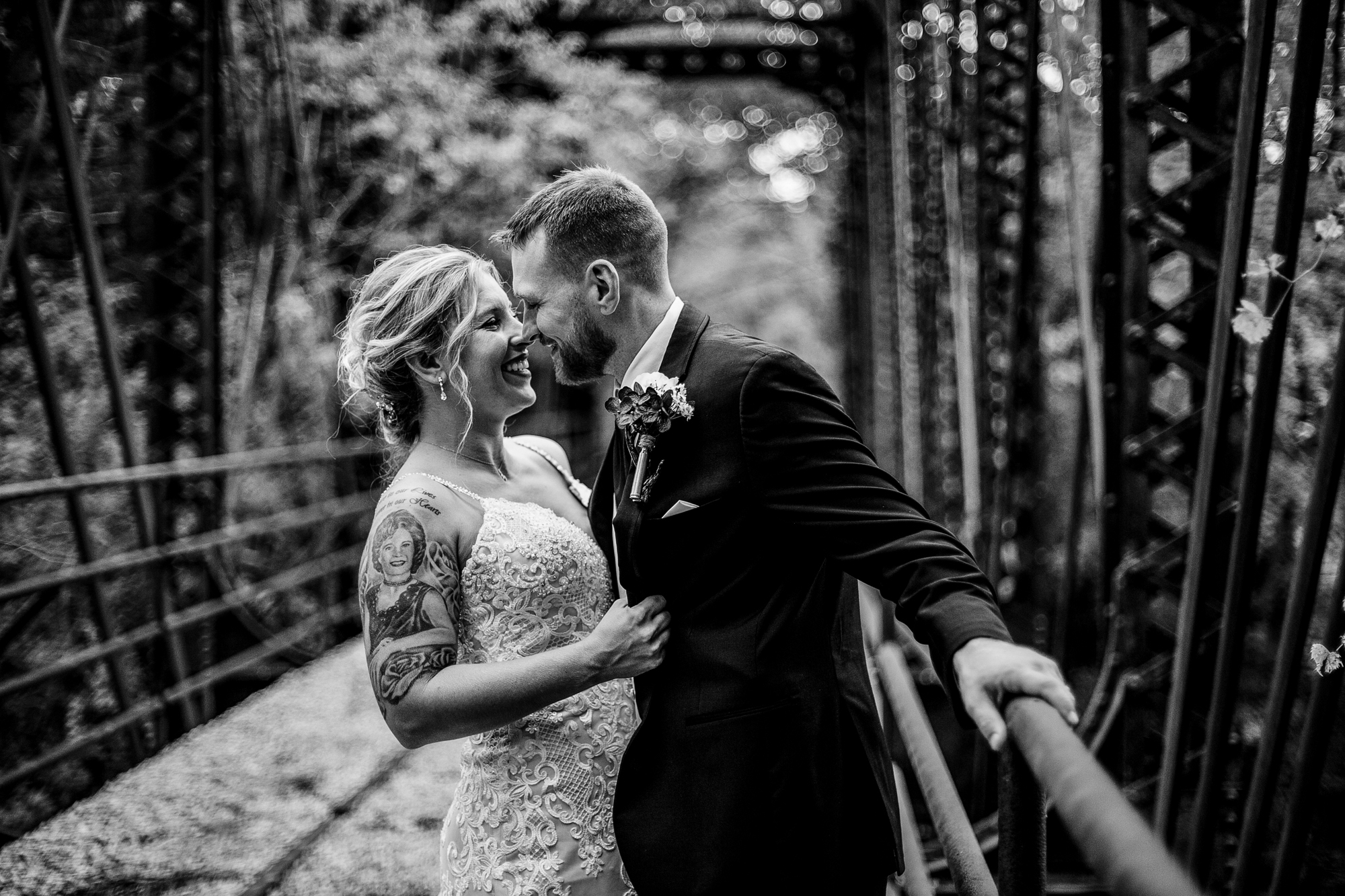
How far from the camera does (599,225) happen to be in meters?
2.04

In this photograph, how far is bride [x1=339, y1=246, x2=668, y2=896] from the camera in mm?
1887

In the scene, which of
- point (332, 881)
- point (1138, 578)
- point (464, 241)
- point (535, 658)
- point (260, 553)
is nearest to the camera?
point (535, 658)

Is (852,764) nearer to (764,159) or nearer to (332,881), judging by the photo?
(332,881)

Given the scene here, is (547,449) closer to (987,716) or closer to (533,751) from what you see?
(533,751)

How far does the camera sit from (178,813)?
12.7 feet

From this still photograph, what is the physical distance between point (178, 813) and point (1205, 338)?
15.0 feet

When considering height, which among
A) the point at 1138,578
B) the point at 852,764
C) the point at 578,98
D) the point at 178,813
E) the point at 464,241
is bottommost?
the point at 178,813

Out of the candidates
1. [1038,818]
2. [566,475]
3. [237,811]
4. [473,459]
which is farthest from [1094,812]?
[237,811]

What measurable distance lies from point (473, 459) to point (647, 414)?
794 mm

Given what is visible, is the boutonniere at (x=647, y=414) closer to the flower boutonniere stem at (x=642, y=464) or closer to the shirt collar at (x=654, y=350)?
the flower boutonniere stem at (x=642, y=464)

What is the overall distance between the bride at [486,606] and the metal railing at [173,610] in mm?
2231

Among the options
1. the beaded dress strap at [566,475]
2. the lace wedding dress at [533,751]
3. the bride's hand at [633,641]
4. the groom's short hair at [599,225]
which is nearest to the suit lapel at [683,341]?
the groom's short hair at [599,225]

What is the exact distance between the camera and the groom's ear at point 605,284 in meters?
2.04

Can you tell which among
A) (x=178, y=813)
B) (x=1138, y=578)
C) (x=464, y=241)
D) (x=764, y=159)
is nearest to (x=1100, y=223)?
(x=1138, y=578)
